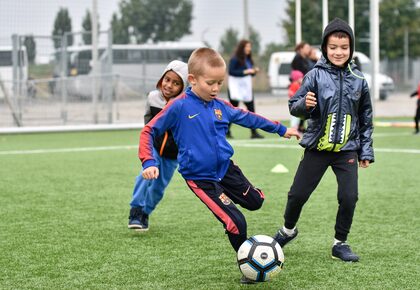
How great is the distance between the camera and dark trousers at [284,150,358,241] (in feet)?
16.8

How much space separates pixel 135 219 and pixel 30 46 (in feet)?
45.5

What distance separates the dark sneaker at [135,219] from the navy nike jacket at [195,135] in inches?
63.4

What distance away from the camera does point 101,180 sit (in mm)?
9438

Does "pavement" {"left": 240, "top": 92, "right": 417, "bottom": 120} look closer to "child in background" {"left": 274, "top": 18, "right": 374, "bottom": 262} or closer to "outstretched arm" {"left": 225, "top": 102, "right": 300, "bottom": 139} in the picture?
"child in background" {"left": 274, "top": 18, "right": 374, "bottom": 262}

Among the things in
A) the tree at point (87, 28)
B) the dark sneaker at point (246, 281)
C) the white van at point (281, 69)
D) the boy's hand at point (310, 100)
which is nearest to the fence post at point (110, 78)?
the tree at point (87, 28)

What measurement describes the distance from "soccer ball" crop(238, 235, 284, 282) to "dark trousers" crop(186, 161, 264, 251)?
0.35ft

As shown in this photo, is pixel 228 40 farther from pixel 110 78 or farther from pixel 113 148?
pixel 113 148

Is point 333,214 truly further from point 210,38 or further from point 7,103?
point 210,38

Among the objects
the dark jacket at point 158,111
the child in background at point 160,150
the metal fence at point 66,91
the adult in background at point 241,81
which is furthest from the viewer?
the metal fence at point 66,91

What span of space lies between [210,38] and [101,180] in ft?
41.4

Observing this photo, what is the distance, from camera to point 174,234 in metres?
6.11

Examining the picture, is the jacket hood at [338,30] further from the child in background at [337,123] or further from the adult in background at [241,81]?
the adult in background at [241,81]

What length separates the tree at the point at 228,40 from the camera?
22078 mm

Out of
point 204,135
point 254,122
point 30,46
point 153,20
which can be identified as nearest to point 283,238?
point 254,122
